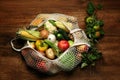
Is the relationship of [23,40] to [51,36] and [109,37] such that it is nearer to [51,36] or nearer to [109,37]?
[51,36]

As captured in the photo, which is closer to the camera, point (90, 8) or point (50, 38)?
point (50, 38)

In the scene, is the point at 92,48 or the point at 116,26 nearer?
the point at 92,48

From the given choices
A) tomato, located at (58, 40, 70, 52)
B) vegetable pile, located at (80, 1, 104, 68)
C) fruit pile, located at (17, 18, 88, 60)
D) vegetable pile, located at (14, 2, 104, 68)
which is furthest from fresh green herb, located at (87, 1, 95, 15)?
tomato, located at (58, 40, 70, 52)

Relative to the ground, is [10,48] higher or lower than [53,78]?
higher

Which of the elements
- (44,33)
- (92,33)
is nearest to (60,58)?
(44,33)

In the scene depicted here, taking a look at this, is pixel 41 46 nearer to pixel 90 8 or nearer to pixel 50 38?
pixel 50 38

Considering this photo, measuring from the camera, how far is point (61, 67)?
1531mm

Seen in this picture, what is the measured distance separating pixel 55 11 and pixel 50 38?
356mm

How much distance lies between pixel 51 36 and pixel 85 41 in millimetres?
214

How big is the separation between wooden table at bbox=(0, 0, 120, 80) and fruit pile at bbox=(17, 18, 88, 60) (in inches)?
5.7

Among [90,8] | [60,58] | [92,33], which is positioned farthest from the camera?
[90,8]

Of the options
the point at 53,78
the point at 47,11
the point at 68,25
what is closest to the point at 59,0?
the point at 47,11

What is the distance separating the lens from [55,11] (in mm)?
1860

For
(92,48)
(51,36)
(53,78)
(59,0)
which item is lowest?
(53,78)
